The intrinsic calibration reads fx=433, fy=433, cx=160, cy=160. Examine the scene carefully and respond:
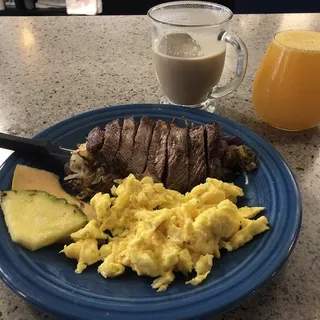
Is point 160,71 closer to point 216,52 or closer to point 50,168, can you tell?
point 216,52

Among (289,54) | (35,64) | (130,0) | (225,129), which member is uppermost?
(289,54)

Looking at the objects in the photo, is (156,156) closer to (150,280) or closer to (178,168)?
(178,168)

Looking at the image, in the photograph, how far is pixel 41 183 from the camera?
93cm

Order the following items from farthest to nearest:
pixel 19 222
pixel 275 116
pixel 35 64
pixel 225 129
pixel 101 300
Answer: pixel 35 64, pixel 275 116, pixel 225 129, pixel 19 222, pixel 101 300

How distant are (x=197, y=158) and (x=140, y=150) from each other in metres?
0.13

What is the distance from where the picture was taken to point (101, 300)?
654mm

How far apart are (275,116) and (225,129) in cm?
19

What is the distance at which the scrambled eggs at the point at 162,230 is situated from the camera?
28.2 inches

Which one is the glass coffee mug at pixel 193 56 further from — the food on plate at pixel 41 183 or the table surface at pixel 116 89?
the food on plate at pixel 41 183

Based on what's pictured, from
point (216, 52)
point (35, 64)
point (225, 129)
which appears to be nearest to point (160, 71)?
point (216, 52)

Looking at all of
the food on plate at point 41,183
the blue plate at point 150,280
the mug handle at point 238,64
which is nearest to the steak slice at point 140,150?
the food on plate at point 41,183

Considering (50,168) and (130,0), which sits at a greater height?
(50,168)

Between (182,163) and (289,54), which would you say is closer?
(182,163)

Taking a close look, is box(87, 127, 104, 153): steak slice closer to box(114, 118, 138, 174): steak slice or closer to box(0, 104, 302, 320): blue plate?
box(114, 118, 138, 174): steak slice
